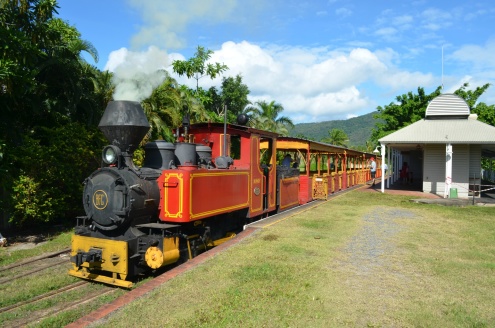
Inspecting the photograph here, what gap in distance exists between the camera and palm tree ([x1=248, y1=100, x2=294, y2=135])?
32.1m

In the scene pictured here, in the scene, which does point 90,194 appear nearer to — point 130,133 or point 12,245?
point 130,133

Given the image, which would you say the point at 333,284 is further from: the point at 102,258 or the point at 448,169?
the point at 448,169

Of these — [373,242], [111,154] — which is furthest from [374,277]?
[111,154]

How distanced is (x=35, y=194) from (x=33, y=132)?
8.27ft

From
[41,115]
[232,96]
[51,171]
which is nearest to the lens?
[51,171]

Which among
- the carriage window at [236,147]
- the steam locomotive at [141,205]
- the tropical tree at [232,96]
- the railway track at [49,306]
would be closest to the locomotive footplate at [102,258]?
the steam locomotive at [141,205]

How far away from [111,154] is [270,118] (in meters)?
27.4

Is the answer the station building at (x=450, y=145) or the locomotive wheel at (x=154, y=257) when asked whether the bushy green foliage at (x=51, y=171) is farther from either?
the station building at (x=450, y=145)

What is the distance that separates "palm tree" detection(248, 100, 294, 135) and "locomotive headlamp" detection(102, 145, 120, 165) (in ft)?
82.4

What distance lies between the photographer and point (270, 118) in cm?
3316

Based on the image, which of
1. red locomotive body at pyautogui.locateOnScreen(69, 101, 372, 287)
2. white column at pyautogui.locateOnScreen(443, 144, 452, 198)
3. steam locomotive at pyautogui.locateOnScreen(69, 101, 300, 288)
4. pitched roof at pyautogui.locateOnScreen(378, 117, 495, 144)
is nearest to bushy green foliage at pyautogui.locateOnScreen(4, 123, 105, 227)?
steam locomotive at pyautogui.locateOnScreen(69, 101, 300, 288)

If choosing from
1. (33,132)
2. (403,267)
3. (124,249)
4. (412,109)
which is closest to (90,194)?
(124,249)

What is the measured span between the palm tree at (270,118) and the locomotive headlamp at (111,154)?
82.4ft

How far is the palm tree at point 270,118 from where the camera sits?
3206cm
